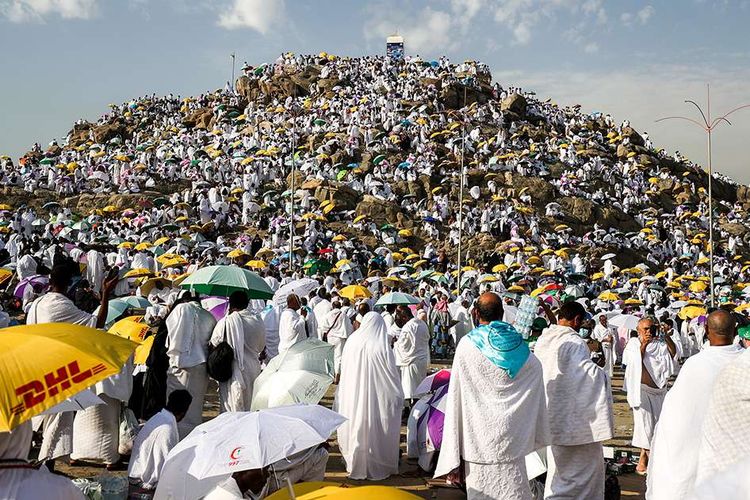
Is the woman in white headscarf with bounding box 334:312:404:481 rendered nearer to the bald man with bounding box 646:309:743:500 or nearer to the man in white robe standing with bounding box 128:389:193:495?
the man in white robe standing with bounding box 128:389:193:495

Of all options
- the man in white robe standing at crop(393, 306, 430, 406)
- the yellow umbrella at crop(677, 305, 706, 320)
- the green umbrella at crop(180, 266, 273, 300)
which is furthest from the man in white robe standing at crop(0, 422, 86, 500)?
the yellow umbrella at crop(677, 305, 706, 320)

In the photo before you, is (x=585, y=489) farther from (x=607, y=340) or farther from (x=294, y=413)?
(x=607, y=340)

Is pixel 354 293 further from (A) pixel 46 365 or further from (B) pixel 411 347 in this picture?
(A) pixel 46 365

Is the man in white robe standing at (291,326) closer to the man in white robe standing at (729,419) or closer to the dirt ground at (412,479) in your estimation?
the dirt ground at (412,479)

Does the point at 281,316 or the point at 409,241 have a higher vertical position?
the point at 409,241

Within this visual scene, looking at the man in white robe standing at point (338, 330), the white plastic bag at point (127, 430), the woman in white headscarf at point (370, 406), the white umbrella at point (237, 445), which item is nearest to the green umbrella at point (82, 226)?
the man in white robe standing at point (338, 330)

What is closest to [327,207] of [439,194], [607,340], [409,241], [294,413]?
[409,241]

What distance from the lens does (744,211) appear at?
145 ft

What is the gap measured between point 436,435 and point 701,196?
4182 centimetres

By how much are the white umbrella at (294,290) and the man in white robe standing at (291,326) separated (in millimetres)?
1494

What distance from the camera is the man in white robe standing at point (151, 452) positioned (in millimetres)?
4754

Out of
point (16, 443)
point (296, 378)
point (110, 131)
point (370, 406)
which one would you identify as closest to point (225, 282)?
point (370, 406)

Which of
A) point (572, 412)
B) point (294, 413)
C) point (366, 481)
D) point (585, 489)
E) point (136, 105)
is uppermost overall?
point (136, 105)

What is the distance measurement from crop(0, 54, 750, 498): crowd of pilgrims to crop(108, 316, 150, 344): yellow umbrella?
0.26 m
